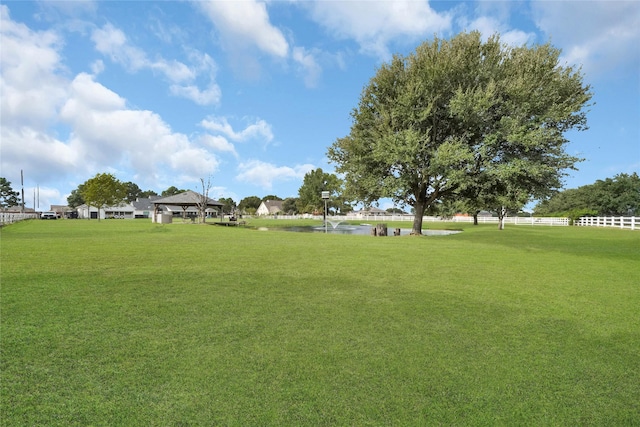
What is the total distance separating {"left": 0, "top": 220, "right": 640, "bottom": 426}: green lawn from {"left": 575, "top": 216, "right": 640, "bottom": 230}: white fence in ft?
127

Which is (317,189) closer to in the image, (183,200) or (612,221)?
(183,200)

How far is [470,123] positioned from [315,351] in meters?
23.2

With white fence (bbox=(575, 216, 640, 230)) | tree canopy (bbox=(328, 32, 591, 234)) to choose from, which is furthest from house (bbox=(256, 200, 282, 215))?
tree canopy (bbox=(328, 32, 591, 234))

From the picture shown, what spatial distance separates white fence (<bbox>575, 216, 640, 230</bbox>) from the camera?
122 ft

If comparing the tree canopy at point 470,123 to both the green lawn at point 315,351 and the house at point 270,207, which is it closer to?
the green lawn at point 315,351

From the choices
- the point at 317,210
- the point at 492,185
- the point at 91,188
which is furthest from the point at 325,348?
the point at 317,210

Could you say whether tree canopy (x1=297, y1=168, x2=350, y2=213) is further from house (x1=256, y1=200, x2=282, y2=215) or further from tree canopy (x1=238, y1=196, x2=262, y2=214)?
tree canopy (x1=238, y1=196, x2=262, y2=214)

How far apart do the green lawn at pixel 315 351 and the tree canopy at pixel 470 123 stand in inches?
622

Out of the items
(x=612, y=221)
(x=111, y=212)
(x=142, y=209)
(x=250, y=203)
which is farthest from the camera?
(x=250, y=203)

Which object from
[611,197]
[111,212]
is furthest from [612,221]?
[111,212]

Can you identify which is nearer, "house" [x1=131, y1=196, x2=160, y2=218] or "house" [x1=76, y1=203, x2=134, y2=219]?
"house" [x1=76, y1=203, x2=134, y2=219]

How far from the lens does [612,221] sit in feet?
138

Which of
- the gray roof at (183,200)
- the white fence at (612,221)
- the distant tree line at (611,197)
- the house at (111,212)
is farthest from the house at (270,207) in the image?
the white fence at (612,221)

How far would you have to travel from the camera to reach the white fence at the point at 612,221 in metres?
37.2
